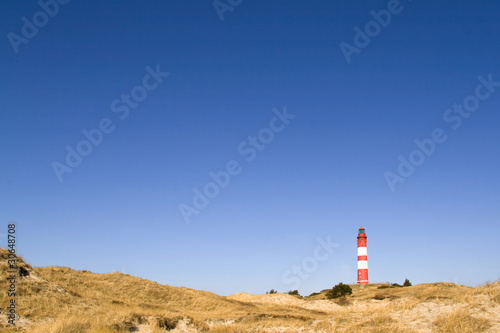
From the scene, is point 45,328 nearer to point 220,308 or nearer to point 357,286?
point 220,308

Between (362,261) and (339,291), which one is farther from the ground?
(362,261)

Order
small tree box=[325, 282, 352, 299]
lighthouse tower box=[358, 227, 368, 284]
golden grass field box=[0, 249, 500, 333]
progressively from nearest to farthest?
golden grass field box=[0, 249, 500, 333], small tree box=[325, 282, 352, 299], lighthouse tower box=[358, 227, 368, 284]

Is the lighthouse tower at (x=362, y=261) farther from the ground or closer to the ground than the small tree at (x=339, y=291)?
farther from the ground

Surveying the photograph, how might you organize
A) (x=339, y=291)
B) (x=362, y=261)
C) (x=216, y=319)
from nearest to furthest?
(x=216, y=319) → (x=339, y=291) → (x=362, y=261)

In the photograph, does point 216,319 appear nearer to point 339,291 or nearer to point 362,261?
point 339,291

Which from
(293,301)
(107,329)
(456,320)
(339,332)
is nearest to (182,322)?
(107,329)

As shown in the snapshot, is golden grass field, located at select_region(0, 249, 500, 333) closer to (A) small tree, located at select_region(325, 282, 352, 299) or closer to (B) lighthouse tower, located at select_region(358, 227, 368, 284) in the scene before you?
(A) small tree, located at select_region(325, 282, 352, 299)

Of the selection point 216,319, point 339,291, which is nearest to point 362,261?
point 339,291

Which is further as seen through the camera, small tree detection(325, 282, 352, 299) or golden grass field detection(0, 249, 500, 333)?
small tree detection(325, 282, 352, 299)

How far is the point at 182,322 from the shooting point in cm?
2397

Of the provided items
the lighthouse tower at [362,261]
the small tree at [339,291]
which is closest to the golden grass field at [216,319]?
the small tree at [339,291]

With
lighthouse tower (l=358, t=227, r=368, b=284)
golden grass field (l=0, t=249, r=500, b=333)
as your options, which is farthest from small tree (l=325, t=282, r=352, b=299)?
golden grass field (l=0, t=249, r=500, b=333)

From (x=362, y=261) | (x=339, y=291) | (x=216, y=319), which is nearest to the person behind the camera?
(x=216, y=319)

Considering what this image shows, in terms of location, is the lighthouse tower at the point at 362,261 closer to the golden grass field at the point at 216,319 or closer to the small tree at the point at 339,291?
the small tree at the point at 339,291
